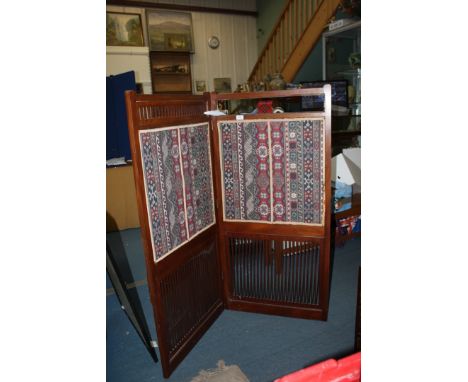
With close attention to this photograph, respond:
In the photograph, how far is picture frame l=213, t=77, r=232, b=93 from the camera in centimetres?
722

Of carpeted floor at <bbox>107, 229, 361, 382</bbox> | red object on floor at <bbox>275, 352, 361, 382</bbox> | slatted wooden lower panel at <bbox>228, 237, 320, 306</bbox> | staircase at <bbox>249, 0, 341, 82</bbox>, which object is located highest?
staircase at <bbox>249, 0, 341, 82</bbox>

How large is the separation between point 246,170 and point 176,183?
0.49 metres

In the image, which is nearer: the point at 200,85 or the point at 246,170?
the point at 246,170

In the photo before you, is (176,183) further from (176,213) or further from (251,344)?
(251,344)

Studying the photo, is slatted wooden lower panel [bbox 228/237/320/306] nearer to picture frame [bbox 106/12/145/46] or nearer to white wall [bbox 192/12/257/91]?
picture frame [bbox 106/12/145/46]

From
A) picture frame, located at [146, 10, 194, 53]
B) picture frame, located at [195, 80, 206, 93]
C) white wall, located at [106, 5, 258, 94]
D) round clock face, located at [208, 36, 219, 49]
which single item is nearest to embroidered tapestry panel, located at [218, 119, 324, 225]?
white wall, located at [106, 5, 258, 94]

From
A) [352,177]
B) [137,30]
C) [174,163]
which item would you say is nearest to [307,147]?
[174,163]

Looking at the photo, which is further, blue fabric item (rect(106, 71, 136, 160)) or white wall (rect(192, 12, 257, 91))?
white wall (rect(192, 12, 257, 91))

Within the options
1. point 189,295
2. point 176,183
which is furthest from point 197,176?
point 189,295

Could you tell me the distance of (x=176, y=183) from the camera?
1906 mm

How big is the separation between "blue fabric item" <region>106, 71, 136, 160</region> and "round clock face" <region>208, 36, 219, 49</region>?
2.96 metres
